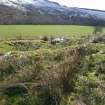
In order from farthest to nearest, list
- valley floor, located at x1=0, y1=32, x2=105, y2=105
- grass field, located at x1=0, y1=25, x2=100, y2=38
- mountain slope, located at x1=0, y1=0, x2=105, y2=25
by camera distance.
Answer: mountain slope, located at x1=0, y1=0, x2=105, y2=25 < grass field, located at x1=0, y1=25, x2=100, y2=38 < valley floor, located at x1=0, y1=32, x2=105, y2=105

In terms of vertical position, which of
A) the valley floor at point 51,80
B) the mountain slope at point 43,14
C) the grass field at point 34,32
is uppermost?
the valley floor at point 51,80

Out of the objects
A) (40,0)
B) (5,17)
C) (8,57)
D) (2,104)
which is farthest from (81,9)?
(2,104)

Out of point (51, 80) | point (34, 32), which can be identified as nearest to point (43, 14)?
point (34, 32)

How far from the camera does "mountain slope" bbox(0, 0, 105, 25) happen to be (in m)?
33.0

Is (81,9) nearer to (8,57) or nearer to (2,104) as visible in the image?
(8,57)

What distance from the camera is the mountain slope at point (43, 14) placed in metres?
33.0

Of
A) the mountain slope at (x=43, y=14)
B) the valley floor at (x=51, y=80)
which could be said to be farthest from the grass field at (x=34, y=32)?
the valley floor at (x=51, y=80)

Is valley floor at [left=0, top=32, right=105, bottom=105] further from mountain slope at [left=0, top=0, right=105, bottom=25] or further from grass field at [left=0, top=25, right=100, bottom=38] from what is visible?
mountain slope at [left=0, top=0, right=105, bottom=25]

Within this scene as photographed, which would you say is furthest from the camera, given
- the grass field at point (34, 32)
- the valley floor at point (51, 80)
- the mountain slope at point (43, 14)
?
the mountain slope at point (43, 14)

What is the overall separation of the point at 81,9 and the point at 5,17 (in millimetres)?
10944

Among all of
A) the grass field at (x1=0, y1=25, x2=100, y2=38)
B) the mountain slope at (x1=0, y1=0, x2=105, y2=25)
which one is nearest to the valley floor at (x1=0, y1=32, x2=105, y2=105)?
the grass field at (x1=0, y1=25, x2=100, y2=38)

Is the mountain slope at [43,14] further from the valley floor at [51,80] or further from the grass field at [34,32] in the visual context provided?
the valley floor at [51,80]

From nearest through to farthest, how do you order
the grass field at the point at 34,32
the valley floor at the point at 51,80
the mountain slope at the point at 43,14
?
the valley floor at the point at 51,80 < the grass field at the point at 34,32 < the mountain slope at the point at 43,14

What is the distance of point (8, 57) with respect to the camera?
1048cm
